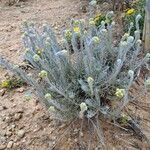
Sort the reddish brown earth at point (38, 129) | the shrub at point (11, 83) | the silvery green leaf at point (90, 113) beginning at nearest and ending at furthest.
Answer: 1. the silvery green leaf at point (90, 113)
2. the reddish brown earth at point (38, 129)
3. the shrub at point (11, 83)

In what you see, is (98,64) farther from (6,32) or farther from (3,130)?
(6,32)

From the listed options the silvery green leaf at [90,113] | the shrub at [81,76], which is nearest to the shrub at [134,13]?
the shrub at [81,76]

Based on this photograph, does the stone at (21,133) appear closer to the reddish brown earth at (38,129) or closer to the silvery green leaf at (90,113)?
the reddish brown earth at (38,129)

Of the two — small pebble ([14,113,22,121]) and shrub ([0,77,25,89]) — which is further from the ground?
shrub ([0,77,25,89])

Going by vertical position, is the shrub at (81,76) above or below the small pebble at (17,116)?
above

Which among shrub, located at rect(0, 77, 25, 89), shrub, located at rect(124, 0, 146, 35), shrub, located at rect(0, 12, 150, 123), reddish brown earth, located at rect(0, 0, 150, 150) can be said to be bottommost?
reddish brown earth, located at rect(0, 0, 150, 150)

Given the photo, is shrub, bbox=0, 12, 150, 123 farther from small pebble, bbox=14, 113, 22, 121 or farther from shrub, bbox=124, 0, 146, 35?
shrub, bbox=124, 0, 146, 35

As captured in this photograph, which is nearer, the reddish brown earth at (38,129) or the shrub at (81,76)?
the shrub at (81,76)

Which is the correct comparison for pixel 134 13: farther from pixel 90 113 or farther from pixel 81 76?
pixel 90 113

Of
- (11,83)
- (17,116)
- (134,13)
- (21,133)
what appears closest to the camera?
(21,133)

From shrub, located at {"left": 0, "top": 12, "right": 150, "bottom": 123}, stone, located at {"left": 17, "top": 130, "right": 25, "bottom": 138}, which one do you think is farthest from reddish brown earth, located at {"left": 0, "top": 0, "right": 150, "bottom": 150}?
shrub, located at {"left": 0, "top": 12, "right": 150, "bottom": 123}

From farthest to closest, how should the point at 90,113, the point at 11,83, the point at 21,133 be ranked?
the point at 11,83
the point at 21,133
the point at 90,113

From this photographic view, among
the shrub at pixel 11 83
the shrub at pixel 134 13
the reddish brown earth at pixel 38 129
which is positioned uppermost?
the shrub at pixel 134 13

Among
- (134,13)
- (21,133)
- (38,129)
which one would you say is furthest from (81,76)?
(134,13)
